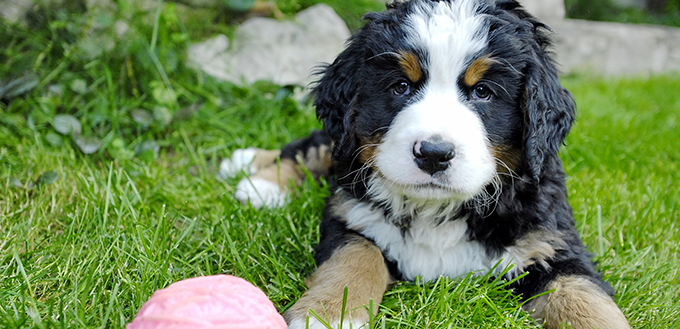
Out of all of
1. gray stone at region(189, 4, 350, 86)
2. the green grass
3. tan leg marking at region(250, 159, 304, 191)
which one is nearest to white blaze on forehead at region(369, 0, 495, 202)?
tan leg marking at region(250, 159, 304, 191)

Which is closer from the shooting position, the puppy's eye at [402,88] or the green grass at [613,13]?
the puppy's eye at [402,88]

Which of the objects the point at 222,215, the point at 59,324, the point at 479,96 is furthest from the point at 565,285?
the point at 59,324

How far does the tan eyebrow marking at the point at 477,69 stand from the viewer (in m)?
2.02

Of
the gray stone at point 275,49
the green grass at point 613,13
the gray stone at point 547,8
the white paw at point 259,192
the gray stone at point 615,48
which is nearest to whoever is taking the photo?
the white paw at point 259,192

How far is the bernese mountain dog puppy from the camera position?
1.93 metres

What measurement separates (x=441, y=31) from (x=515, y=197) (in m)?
0.72

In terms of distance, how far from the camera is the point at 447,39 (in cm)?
201

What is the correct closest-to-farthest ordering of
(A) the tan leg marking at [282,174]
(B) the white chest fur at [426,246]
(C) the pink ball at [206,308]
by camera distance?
(C) the pink ball at [206,308] < (B) the white chest fur at [426,246] < (A) the tan leg marking at [282,174]

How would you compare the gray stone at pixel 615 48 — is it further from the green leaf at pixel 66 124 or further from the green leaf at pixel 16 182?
the green leaf at pixel 16 182

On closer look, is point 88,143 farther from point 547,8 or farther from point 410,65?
point 547,8

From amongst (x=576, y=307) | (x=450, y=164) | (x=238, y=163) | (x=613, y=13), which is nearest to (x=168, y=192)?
(x=238, y=163)

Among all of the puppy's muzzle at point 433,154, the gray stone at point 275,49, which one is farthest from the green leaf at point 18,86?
the puppy's muzzle at point 433,154

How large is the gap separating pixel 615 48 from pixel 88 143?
8.88 m

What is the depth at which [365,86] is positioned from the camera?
2.24 m
